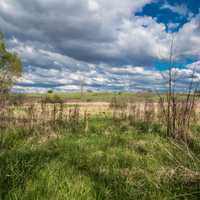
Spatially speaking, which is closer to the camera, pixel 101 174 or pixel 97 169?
pixel 101 174

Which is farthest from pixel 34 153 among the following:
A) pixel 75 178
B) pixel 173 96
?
pixel 173 96

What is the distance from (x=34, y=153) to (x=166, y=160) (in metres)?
2.51

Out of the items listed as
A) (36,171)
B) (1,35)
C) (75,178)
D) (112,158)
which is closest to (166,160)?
(112,158)

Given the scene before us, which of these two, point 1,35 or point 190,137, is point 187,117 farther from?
point 1,35

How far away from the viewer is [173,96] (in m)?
5.29

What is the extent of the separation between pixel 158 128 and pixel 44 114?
4.42 metres

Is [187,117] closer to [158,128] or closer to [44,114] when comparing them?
[158,128]

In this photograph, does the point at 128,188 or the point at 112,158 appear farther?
the point at 112,158

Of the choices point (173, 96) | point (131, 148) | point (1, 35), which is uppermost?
point (1, 35)

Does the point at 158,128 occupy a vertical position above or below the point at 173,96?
below

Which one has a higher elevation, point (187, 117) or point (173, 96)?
point (173, 96)

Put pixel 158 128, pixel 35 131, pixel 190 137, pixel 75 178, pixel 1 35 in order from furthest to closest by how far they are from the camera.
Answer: pixel 1 35
pixel 158 128
pixel 35 131
pixel 190 137
pixel 75 178

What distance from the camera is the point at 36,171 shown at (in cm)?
335

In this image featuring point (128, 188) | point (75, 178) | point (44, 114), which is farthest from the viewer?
point (44, 114)
